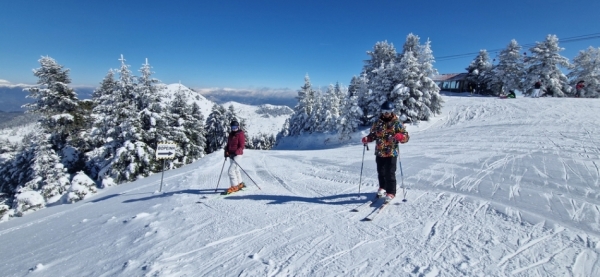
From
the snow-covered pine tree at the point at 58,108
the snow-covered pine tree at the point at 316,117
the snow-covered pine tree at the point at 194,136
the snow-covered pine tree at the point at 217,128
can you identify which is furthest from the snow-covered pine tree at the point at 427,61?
the snow-covered pine tree at the point at 58,108

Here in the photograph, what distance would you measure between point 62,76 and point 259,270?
26131 mm

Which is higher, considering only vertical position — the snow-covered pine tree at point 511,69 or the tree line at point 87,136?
the snow-covered pine tree at point 511,69

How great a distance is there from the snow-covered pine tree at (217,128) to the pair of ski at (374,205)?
113 feet

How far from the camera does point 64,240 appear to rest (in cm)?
506

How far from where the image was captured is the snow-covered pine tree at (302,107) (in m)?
42.7

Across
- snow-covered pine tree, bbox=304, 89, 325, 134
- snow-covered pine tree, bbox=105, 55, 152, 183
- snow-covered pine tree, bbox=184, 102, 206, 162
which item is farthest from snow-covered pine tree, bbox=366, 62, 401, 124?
snow-covered pine tree, bbox=105, 55, 152, 183

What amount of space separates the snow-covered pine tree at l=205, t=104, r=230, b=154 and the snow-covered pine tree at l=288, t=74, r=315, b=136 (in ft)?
38.7

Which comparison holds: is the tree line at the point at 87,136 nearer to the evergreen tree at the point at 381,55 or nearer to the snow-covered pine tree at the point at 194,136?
the snow-covered pine tree at the point at 194,136

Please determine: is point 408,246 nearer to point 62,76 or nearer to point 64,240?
point 64,240

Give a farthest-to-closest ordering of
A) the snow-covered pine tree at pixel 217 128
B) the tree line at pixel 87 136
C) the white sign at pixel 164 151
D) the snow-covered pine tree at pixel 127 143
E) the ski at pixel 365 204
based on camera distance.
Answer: the snow-covered pine tree at pixel 217 128 → the snow-covered pine tree at pixel 127 143 → the tree line at pixel 87 136 → the white sign at pixel 164 151 → the ski at pixel 365 204

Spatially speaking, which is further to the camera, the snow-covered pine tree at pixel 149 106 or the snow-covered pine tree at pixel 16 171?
the snow-covered pine tree at pixel 149 106

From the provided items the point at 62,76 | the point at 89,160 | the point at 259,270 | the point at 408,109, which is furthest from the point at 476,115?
the point at 62,76

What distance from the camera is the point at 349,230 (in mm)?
4090

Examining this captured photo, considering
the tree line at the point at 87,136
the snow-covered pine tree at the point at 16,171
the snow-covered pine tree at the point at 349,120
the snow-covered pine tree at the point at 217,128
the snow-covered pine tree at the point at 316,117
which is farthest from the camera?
the snow-covered pine tree at the point at 217,128
